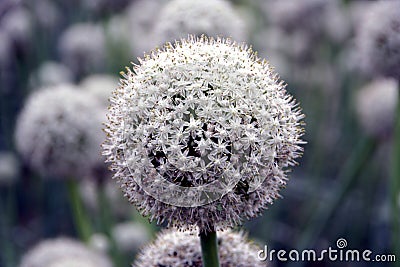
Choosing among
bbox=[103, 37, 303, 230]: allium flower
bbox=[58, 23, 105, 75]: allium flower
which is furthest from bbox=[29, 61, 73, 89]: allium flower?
bbox=[103, 37, 303, 230]: allium flower

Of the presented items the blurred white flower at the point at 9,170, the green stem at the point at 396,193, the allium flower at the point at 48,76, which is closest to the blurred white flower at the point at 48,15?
the allium flower at the point at 48,76

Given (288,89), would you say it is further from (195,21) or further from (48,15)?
(48,15)

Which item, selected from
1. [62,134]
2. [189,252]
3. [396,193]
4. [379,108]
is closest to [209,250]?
[189,252]

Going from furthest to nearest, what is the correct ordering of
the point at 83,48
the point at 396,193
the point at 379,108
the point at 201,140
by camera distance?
the point at 83,48 → the point at 379,108 → the point at 396,193 → the point at 201,140

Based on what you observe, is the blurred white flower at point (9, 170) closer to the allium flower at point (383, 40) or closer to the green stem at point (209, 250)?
the allium flower at point (383, 40)

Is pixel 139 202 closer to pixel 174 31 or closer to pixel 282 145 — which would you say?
pixel 282 145

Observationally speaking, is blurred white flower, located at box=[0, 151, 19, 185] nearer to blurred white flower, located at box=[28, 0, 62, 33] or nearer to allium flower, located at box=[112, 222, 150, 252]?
allium flower, located at box=[112, 222, 150, 252]

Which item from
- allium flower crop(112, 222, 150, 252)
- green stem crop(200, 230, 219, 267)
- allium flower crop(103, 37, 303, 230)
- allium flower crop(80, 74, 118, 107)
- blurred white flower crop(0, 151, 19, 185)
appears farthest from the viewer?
blurred white flower crop(0, 151, 19, 185)
